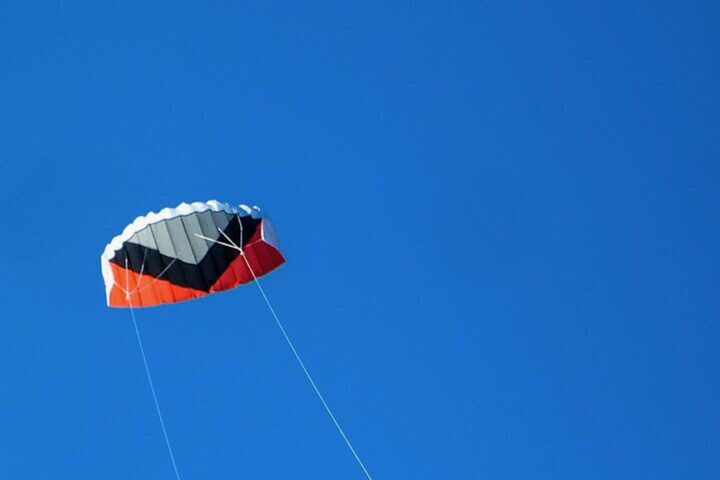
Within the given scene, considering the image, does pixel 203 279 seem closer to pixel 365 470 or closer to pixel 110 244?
pixel 110 244

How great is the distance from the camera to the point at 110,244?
39.4m

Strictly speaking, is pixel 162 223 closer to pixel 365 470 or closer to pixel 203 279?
pixel 203 279

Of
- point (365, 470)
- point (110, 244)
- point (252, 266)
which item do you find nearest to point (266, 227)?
point (252, 266)

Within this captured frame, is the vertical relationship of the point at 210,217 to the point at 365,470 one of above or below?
above

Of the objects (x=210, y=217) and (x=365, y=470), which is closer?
(x=365, y=470)

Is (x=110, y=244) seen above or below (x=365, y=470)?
above

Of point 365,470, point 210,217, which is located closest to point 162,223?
point 210,217

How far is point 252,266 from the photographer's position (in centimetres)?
4062

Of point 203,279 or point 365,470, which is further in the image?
point 203,279

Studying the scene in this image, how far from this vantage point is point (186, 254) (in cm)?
3988

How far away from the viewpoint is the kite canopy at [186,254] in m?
39.0

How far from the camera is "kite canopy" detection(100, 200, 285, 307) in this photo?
3903cm

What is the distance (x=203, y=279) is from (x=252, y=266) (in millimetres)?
1243

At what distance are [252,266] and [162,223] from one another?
2.83 m
